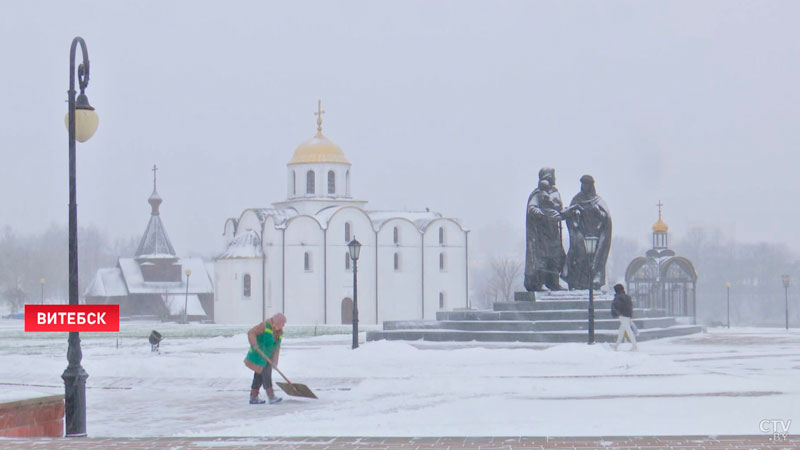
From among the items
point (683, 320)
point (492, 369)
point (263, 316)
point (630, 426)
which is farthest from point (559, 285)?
point (263, 316)

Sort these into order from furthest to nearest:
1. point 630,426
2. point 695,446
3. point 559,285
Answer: point 559,285 < point 630,426 < point 695,446

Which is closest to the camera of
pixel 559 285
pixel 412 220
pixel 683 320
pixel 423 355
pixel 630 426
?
pixel 630 426

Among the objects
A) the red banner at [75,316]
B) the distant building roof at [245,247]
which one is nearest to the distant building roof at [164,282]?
the distant building roof at [245,247]

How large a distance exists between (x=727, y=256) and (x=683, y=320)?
7709 centimetres

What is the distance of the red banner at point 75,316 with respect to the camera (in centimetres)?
1034

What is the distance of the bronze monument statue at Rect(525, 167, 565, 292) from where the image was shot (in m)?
27.5

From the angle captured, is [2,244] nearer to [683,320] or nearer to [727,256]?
[727,256]

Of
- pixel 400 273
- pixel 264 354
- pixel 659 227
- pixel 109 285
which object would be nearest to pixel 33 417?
pixel 264 354

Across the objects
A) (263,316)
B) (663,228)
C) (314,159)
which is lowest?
(263,316)

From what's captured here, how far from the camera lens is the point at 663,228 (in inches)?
2232

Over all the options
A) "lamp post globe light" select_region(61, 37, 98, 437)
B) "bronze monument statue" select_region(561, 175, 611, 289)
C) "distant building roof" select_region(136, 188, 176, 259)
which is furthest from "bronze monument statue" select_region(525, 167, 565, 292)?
"distant building roof" select_region(136, 188, 176, 259)

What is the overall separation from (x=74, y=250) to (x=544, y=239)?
17.8m

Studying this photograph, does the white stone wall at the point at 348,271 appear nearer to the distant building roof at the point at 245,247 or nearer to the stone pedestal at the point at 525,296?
the distant building roof at the point at 245,247

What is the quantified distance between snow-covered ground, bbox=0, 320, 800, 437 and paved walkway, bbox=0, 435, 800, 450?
0.76 metres
